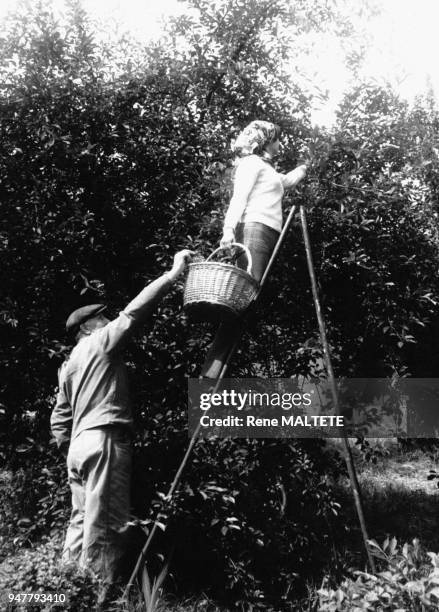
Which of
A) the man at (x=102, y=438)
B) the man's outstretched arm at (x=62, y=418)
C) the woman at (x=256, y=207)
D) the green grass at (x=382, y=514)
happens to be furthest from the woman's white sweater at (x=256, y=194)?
the green grass at (x=382, y=514)

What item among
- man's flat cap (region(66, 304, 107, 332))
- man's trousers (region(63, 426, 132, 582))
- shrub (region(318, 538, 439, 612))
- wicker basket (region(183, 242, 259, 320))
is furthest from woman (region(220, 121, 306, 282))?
shrub (region(318, 538, 439, 612))

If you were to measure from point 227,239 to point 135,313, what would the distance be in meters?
0.77

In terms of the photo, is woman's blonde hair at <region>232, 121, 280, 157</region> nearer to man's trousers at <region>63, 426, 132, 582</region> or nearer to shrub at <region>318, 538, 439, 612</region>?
man's trousers at <region>63, 426, 132, 582</region>

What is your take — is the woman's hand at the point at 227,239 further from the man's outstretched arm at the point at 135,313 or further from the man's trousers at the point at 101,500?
the man's trousers at the point at 101,500

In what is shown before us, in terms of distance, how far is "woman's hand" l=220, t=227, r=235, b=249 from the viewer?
13.4ft

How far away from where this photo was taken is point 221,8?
20.8 feet

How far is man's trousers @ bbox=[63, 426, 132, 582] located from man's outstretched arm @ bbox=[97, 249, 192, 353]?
52 cm

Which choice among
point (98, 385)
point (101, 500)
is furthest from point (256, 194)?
point (101, 500)

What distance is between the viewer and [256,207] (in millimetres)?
4379

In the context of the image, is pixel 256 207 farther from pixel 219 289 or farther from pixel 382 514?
pixel 382 514

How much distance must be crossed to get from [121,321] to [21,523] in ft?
8.08

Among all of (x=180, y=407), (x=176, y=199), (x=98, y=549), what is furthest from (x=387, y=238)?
(x=98, y=549)

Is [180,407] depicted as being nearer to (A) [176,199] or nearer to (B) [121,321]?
(B) [121,321]

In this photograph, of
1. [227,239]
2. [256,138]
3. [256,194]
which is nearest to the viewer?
[227,239]
